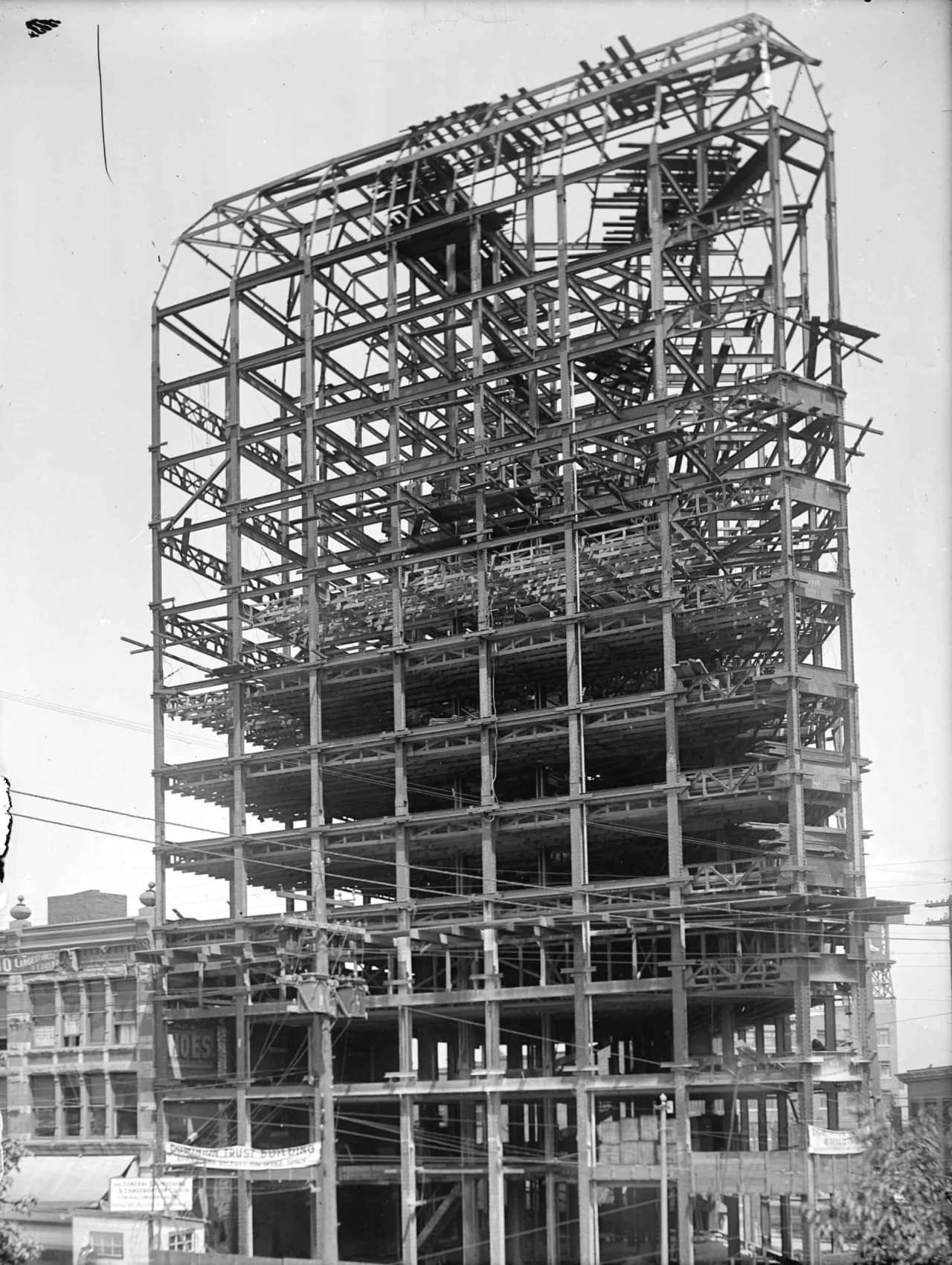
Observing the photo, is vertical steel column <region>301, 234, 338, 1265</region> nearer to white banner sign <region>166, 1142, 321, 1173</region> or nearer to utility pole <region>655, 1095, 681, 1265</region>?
white banner sign <region>166, 1142, 321, 1173</region>

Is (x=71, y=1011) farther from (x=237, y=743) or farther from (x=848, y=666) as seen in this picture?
(x=848, y=666)

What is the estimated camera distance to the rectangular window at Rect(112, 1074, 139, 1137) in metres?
59.5

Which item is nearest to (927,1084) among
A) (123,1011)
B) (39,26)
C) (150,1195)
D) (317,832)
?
(317,832)

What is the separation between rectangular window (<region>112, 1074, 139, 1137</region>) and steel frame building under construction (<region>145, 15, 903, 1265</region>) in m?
1.70

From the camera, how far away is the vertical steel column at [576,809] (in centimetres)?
4956

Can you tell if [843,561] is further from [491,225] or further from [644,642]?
[491,225]

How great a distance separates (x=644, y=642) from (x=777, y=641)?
214 inches

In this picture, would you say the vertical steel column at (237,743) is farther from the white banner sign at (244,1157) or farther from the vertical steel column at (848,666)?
the vertical steel column at (848,666)

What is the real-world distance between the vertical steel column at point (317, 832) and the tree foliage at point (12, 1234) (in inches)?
763

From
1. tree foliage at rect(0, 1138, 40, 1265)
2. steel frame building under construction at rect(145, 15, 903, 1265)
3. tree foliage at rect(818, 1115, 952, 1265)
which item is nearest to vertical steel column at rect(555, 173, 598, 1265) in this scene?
steel frame building under construction at rect(145, 15, 903, 1265)

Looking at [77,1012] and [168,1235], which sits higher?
[77,1012]

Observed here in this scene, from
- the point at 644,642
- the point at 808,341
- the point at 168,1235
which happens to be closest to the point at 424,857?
the point at 644,642

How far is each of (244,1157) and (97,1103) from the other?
9.35 metres

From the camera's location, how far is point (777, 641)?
190ft
